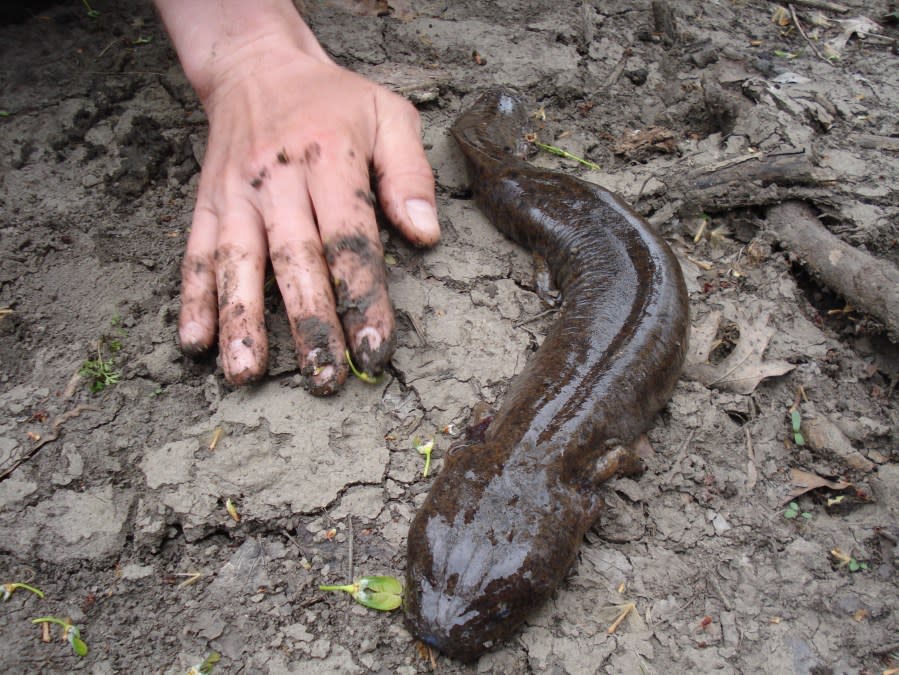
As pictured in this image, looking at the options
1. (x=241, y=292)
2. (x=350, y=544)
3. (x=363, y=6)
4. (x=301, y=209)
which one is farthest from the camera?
(x=363, y=6)

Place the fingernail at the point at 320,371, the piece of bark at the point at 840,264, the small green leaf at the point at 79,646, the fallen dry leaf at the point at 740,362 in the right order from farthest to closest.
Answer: the piece of bark at the point at 840,264 < the fallen dry leaf at the point at 740,362 < the fingernail at the point at 320,371 < the small green leaf at the point at 79,646

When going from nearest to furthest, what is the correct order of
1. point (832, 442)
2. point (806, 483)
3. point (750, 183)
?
point (806, 483), point (832, 442), point (750, 183)

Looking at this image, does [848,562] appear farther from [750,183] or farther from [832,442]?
[750,183]

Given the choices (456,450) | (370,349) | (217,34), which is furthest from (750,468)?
(217,34)

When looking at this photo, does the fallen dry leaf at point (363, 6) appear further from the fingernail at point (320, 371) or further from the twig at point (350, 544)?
the twig at point (350, 544)

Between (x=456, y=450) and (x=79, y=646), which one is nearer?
(x=79, y=646)

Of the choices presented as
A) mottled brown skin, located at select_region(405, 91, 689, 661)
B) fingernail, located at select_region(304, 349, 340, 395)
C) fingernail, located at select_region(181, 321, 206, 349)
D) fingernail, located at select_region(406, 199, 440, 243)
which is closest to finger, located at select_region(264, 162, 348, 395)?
fingernail, located at select_region(304, 349, 340, 395)

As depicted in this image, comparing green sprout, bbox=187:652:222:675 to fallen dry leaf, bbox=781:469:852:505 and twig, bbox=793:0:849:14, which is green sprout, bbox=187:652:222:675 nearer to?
fallen dry leaf, bbox=781:469:852:505

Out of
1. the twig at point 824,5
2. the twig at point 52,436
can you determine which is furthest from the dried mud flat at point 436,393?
the twig at point 824,5
